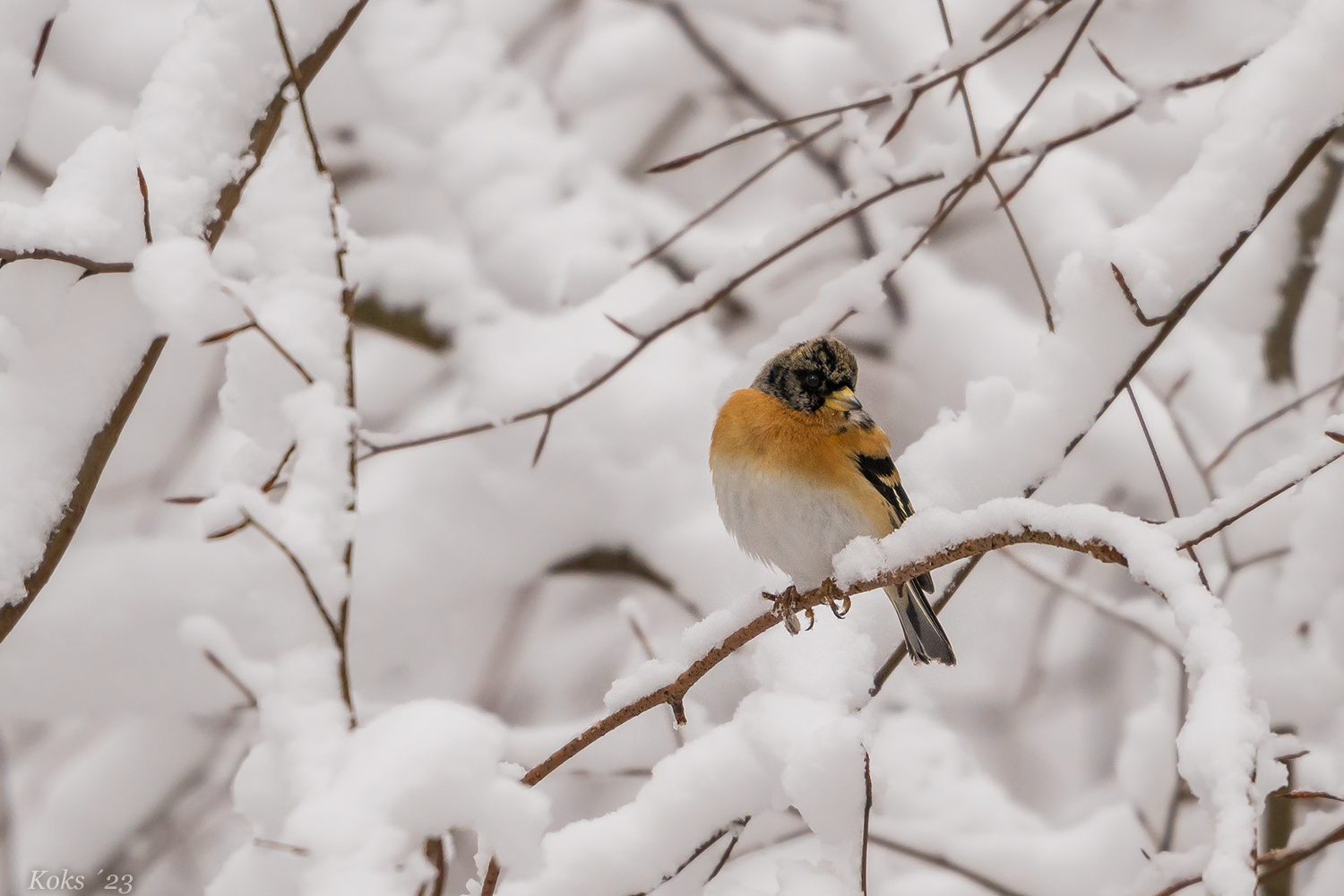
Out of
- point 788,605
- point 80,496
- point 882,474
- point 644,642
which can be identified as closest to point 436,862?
point 80,496

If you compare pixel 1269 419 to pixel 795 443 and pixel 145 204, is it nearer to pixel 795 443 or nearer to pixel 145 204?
pixel 795 443

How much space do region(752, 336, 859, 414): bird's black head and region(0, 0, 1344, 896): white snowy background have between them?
1.56 ft

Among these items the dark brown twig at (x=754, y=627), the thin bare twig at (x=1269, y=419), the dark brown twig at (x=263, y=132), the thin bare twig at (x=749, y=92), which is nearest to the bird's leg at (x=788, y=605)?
the dark brown twig at (x=754, y=627)

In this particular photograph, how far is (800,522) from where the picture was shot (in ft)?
10.1

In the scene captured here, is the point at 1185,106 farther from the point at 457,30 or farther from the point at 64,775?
the point at 64,775

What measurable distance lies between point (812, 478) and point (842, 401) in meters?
0.37

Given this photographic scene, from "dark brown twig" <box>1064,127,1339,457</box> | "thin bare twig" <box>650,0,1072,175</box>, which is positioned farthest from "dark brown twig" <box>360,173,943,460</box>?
"dark brown twig" <box>1064,127,1339,457</box>

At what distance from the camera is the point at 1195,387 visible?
5078 millimetres

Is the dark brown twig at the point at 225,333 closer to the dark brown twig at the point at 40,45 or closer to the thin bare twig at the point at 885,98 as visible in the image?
the dark brown twig at the point at 40,45

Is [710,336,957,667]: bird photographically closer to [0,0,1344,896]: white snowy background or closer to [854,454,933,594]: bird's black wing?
[854,454,933,594]: bird's black wing

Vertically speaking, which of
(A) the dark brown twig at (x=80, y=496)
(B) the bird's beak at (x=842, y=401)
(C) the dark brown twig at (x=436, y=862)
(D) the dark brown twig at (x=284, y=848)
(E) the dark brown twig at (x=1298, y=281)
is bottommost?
(D) the dark brown twig at (x=284, y=848)

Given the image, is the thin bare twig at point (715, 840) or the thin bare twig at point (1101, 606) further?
the thin bare twig at point (1101, 606)

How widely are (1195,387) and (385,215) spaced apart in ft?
14.2

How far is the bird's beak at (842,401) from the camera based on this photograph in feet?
10.9
